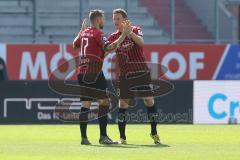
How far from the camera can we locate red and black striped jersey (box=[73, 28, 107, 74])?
13.4 m

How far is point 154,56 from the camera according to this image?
26.0m

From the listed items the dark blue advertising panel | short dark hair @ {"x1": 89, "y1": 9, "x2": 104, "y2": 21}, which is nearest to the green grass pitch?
short dark hair @ {"x1": 89, "y1": 9, "x2": 104, "y2": 21}

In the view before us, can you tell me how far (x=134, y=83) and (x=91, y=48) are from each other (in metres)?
0.98

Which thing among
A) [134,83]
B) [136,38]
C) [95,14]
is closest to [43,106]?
[134,83]

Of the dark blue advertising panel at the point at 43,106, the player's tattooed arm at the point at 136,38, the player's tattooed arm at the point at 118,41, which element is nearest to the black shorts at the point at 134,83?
the player's tattooed arm at the point at 136,38

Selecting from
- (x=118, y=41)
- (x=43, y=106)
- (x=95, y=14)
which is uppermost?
(x=95, y=14)

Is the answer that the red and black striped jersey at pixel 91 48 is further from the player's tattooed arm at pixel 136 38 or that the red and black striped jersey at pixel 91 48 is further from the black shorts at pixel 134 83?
the black shorts at pixel 134 83

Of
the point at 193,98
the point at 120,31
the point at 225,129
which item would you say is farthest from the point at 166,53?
the point at 120,31

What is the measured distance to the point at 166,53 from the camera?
26.0 m

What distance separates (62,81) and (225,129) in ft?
14.7

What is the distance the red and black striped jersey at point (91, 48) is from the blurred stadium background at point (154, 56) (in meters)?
3.14

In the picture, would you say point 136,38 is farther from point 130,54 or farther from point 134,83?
point 134,83

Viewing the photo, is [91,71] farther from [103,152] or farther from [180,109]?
[180,109]

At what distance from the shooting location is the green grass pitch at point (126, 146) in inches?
445
